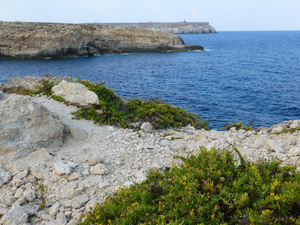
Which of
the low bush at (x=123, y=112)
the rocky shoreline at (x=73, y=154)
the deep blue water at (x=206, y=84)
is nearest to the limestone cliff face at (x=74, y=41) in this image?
the deep blue water at (x=206, y=84)

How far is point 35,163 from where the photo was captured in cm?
822

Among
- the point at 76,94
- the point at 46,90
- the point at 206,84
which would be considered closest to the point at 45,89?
the point at 46,90

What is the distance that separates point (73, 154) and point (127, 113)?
13.9ft

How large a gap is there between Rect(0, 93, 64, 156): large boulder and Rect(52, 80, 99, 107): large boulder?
2431mm

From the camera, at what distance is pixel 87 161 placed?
8648 millimetres

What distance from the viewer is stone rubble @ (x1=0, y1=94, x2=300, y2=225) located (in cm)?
661

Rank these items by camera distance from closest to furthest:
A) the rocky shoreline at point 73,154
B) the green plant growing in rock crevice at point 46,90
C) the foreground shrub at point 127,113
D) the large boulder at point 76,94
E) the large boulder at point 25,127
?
the rocky shoreline at point 73,154 → the large boulder at point 25,127 → the foreground shrub at point 127,113 → the large boulder at point 76,94 → the green plant growing in rock crevice at point 46,90

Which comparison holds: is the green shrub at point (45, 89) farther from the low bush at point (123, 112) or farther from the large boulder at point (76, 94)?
the large boulder at point (76, 94)

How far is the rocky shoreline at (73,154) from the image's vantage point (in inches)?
265

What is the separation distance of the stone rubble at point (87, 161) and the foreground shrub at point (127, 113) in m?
0.49

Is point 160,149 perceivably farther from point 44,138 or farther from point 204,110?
point 204,110

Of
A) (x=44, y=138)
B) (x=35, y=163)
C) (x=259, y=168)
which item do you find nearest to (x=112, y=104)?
(x=44, y=138)

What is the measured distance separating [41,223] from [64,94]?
7.92 m

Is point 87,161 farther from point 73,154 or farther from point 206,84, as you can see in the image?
point 206,84
